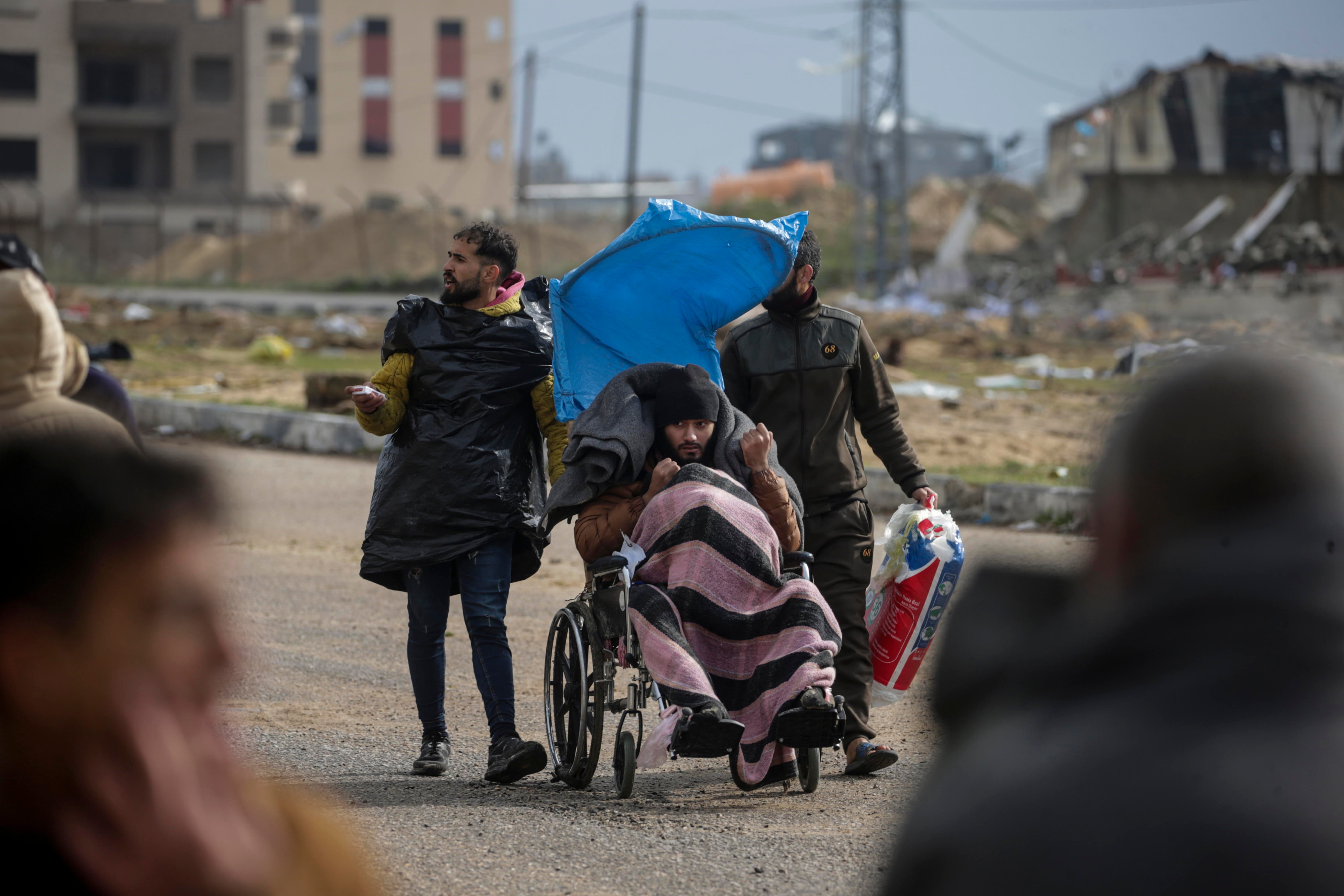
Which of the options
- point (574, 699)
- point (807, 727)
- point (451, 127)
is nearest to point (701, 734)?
point (807, 727)

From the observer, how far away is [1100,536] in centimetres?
115

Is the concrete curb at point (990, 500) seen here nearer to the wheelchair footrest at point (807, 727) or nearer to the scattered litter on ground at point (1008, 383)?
the wheelchair footrest at point (807, 727)

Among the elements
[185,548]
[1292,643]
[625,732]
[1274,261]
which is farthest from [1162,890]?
[1274,261]

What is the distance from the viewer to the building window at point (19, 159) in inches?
2413

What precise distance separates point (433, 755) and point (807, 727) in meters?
1.46

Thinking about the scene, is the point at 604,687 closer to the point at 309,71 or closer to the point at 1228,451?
the point at 1228,451

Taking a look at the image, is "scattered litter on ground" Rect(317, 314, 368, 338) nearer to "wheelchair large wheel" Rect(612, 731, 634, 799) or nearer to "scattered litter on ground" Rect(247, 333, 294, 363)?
"scattered litter on ground" Rect(247, 333, 294, 363)

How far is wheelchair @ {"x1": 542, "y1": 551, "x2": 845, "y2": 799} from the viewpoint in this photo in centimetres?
488

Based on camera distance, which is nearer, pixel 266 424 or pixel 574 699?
pixel 574 699

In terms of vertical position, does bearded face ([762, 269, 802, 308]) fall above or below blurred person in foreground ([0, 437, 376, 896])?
above

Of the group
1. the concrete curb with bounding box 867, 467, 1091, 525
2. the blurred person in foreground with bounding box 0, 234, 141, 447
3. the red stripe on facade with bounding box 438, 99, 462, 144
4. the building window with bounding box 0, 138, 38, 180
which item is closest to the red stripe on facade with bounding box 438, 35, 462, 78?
the red stripe on facade with bounding box 438, 99, 462, 144

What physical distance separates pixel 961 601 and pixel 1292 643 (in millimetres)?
314

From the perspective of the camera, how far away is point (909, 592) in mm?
5531

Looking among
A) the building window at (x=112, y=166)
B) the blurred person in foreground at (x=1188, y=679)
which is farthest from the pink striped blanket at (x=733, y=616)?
the building window at (x=112, y=166)
